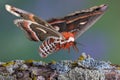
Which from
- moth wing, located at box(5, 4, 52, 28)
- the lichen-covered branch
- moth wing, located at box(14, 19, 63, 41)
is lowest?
the lichen-covered branch

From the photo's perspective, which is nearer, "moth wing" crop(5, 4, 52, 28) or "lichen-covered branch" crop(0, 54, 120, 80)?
"moth wing" crop(5, 4, 52, 28)

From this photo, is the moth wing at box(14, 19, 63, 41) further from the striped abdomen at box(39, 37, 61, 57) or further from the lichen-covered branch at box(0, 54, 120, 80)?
the lichen-covered branch at box(0, 54, 120, 80)

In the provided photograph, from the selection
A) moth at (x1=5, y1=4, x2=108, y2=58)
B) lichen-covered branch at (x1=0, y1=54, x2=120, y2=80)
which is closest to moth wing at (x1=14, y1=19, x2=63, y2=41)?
moth at (x1=5, y1=4, x2=108, y2=58)

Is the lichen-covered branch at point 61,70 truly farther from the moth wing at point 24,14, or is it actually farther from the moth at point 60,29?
the moth wing at point 24,14

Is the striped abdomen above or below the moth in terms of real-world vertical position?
below

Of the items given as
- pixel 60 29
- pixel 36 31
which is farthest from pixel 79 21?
pixel 36 31

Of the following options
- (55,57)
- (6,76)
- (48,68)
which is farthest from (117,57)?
(6,76)

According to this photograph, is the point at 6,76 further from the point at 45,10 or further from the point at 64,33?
the point at 45,10

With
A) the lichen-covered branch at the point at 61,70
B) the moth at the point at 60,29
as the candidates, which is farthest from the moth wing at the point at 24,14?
the lichen-covered branch at the point at 61,70
